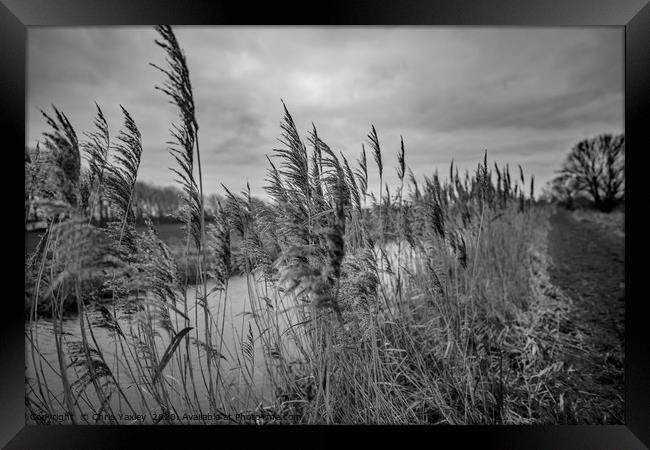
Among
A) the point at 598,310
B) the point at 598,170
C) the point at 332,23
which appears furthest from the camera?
the point at 598,310

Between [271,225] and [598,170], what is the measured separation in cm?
311

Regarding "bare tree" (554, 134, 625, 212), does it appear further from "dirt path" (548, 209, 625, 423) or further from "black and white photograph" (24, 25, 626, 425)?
"dirt path" (548, 209, 625, 423)

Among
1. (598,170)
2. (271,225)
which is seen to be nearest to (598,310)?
(598,170)

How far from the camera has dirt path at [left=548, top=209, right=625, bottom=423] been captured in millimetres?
1979

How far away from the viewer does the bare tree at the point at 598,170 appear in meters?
2.05

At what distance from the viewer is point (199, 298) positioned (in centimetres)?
169

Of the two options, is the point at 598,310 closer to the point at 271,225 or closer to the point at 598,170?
the point at 598,170

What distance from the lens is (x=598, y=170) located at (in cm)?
276

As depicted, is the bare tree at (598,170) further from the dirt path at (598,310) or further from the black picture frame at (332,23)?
the dirt path at (598,310)

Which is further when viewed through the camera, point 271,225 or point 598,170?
point 598,170

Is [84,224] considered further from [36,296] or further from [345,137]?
[345,137]

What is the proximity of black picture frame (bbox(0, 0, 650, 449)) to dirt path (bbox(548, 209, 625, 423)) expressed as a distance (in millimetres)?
221

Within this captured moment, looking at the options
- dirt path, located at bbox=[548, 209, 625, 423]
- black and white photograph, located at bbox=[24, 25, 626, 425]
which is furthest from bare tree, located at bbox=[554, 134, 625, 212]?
dirt path, located at bbox=[548, 209, 625, 423]

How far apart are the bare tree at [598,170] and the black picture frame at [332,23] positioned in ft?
1.09
